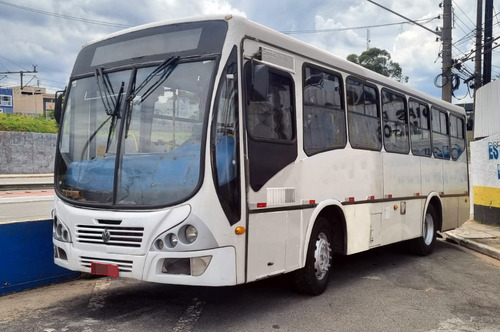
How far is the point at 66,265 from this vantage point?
540 centimetres

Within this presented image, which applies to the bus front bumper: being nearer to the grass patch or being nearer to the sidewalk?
the sidewalk

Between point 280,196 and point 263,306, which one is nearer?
point 280,196

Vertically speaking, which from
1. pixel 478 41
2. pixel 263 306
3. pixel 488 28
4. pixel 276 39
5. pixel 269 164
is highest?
pixel 488 28

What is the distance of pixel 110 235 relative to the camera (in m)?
4.98

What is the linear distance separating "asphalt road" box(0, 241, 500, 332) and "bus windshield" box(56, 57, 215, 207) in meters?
1.28

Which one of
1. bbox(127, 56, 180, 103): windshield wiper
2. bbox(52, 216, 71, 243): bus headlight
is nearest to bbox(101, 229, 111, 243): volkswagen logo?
bbox(52, 216, 71, 243): bus headlight

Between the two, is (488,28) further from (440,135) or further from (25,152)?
(25,152)

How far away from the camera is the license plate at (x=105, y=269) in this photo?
4.94 metres

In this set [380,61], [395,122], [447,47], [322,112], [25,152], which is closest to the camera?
[322,112]

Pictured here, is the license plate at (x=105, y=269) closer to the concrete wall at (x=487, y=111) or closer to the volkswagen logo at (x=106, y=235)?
the volkswagen logo at (x=106, y=235)

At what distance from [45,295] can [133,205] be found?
2214 mm

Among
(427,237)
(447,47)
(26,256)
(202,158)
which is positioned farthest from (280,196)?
(447,47)

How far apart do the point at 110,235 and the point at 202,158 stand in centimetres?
123

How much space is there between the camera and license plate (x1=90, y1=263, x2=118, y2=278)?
16.2 feet
